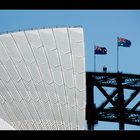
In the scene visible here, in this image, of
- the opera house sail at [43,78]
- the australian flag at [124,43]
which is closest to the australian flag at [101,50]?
the australian flag at [124,43]

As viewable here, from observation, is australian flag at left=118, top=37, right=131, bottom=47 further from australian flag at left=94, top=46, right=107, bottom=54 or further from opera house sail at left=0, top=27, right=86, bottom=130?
opera house sail at left=0, top=27, right=86, bottom=130

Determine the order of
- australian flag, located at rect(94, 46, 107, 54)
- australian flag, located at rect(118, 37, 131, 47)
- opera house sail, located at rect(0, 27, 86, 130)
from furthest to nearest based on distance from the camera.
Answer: australian flag, located at rect(118, 37, 131, 47) < australian flag, located at rect(94, 46, 107, 54) < opera house sail, located at rect(0, 27, 86, 130)

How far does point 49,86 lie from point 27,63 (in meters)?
3.61

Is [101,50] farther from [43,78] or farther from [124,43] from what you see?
[43,78]

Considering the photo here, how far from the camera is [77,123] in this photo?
3769 centimetres

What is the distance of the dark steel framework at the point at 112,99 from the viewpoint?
123 feet

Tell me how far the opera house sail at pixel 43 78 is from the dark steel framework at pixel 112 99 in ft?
4.67

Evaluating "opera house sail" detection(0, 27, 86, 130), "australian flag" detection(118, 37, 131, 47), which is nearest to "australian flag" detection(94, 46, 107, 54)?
"australian flag" detection(118, 37, 131, 47)

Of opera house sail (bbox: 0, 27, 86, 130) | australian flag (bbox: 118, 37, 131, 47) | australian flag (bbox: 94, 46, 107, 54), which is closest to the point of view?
opera house sail (bbox: 0, 27, 86, 130)

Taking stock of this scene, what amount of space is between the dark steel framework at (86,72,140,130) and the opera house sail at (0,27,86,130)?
4.67 ft

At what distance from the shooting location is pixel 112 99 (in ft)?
127

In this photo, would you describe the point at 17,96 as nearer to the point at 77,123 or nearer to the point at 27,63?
the point at 27,63

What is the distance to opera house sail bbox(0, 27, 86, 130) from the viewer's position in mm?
34312
